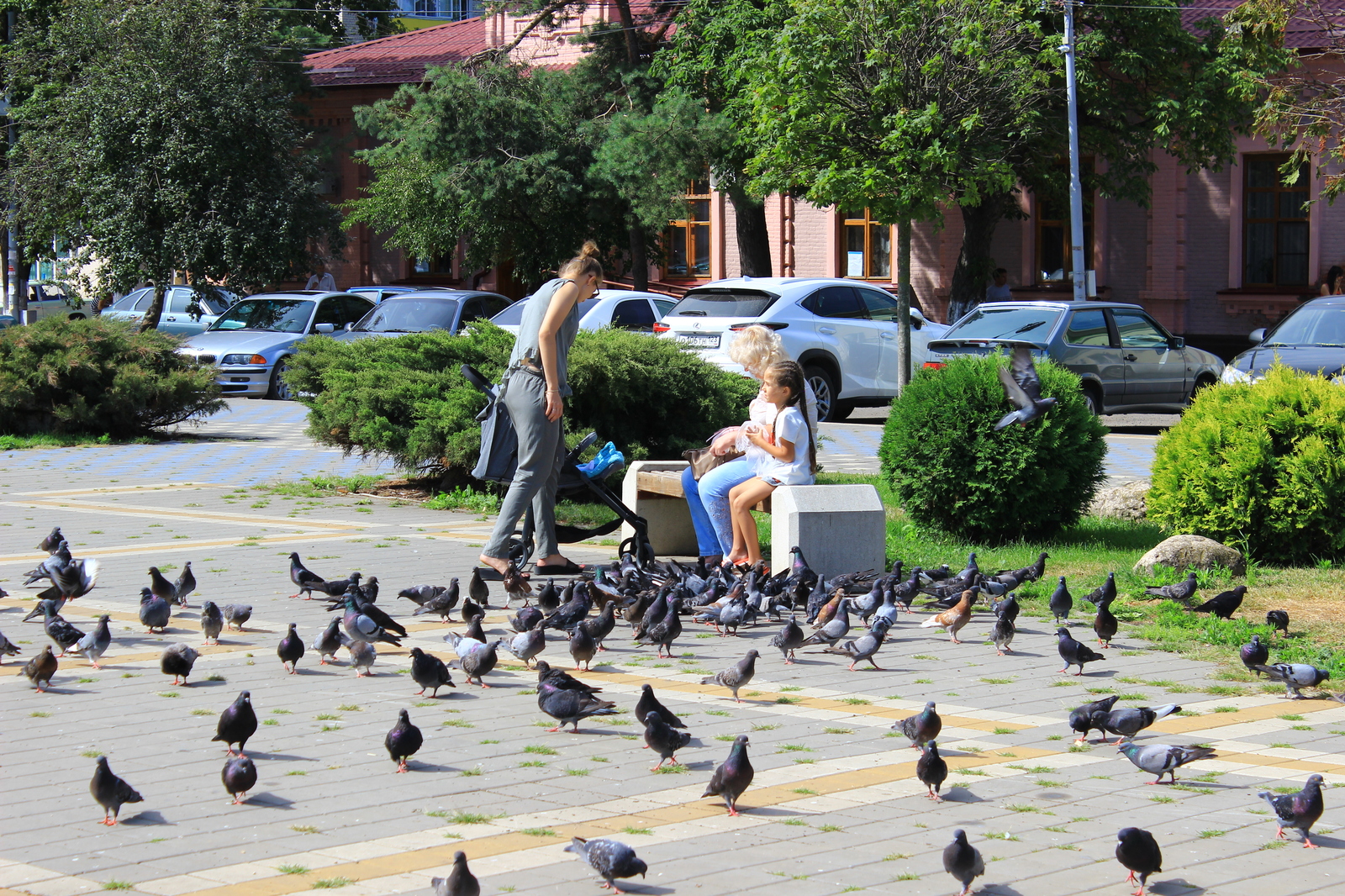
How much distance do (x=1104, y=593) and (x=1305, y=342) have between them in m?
10.6

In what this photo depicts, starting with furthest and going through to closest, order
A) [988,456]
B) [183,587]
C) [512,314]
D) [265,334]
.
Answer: [265,334] < [512,314] < [988,456] < [183,587]

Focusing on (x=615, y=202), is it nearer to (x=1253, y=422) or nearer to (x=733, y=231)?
(x=733, y=231)

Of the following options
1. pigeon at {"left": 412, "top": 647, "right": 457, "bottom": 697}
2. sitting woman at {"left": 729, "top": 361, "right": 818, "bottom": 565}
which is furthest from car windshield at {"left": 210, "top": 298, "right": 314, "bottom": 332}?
pigeon at {"left": 412, "top": 647, "right": 457, "bottom": 697}

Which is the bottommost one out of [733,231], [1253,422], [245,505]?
[245,505]

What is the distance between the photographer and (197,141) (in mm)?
31062

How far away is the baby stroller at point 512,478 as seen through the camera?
8961 millimetres

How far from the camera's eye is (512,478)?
8.95 metres

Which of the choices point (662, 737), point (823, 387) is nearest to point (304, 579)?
point (662, 737)

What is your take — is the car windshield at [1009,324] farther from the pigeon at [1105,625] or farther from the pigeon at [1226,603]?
the pigeon at [1105,625]

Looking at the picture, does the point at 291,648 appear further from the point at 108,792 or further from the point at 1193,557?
the point at 1193,557

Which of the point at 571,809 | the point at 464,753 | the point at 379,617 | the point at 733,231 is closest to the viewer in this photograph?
the point at 571,809

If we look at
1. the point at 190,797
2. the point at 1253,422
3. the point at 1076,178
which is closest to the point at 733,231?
the point at 1076,178

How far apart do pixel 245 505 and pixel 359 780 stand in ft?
24.7

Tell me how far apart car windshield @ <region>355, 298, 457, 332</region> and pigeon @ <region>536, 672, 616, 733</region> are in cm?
1749
